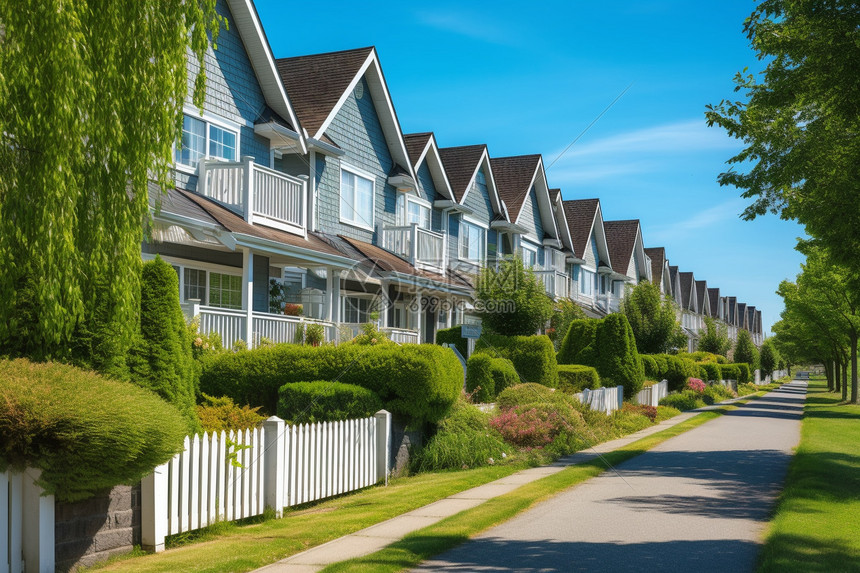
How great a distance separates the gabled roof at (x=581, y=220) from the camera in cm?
5014

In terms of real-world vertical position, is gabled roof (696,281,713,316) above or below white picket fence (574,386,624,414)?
above

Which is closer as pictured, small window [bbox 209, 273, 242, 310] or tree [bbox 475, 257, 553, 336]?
small window [bbox 209, 273, 242, 310]

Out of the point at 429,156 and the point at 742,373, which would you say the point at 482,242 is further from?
the point at 742,373

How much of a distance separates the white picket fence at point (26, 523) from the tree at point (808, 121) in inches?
475

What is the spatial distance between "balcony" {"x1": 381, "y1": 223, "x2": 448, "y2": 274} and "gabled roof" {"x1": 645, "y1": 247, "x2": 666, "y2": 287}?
47.3 metres

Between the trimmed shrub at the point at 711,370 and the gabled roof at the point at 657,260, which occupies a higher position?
the gabled roof at the point at 657,260

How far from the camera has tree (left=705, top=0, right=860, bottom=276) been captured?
41.0 ft

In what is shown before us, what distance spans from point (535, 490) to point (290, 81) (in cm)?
1797

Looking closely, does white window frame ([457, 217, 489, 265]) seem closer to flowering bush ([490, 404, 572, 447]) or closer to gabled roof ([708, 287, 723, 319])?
flowering bush ([490, 404, 572, 447])

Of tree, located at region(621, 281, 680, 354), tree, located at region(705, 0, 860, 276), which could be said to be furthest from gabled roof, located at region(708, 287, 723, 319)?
tree, located at region(705, 0, 860, 276)

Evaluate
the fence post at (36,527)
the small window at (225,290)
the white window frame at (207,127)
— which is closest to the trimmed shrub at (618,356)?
the small window at (225,290)

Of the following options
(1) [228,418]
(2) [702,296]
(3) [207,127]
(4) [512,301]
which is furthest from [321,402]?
(2) [702,296]

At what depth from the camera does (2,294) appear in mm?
7609

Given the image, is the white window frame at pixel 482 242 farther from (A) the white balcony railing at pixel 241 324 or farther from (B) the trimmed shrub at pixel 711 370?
(B) the trimmed shrub at pixel 711 370
